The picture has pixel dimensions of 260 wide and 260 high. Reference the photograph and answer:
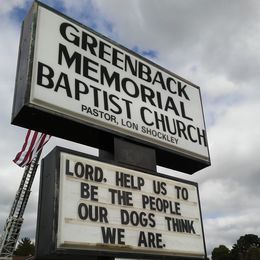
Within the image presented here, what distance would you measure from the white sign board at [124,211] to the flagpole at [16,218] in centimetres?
3623

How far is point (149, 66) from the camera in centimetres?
749

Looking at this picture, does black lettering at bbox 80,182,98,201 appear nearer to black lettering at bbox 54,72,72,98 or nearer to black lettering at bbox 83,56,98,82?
black lettering at bbox 54,72,72,98

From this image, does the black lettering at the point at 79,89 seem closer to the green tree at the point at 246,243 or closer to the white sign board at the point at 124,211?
the white sign board at the point at 124,211

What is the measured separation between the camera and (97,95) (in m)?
6.12

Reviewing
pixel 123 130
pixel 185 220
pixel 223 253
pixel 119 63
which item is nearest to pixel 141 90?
pixel 119 63

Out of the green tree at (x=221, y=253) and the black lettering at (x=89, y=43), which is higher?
the green tree at (x=221, y=253)

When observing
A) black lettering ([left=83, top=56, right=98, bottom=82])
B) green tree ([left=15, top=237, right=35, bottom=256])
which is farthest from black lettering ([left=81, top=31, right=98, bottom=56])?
green tree ([left=15, top=237, right=35, bottom=256])

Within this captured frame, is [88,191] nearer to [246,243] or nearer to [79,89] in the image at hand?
[79,89]

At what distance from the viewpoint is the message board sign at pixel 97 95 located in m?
5.61

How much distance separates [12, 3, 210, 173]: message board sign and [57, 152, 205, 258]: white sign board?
65 cm

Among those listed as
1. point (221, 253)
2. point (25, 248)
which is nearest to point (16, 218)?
point (25, 248)

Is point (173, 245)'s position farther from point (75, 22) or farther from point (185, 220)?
point (75, 22)

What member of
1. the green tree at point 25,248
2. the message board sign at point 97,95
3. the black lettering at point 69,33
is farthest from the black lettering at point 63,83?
the green tree at point 25,248

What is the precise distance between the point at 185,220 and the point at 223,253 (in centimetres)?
8699
